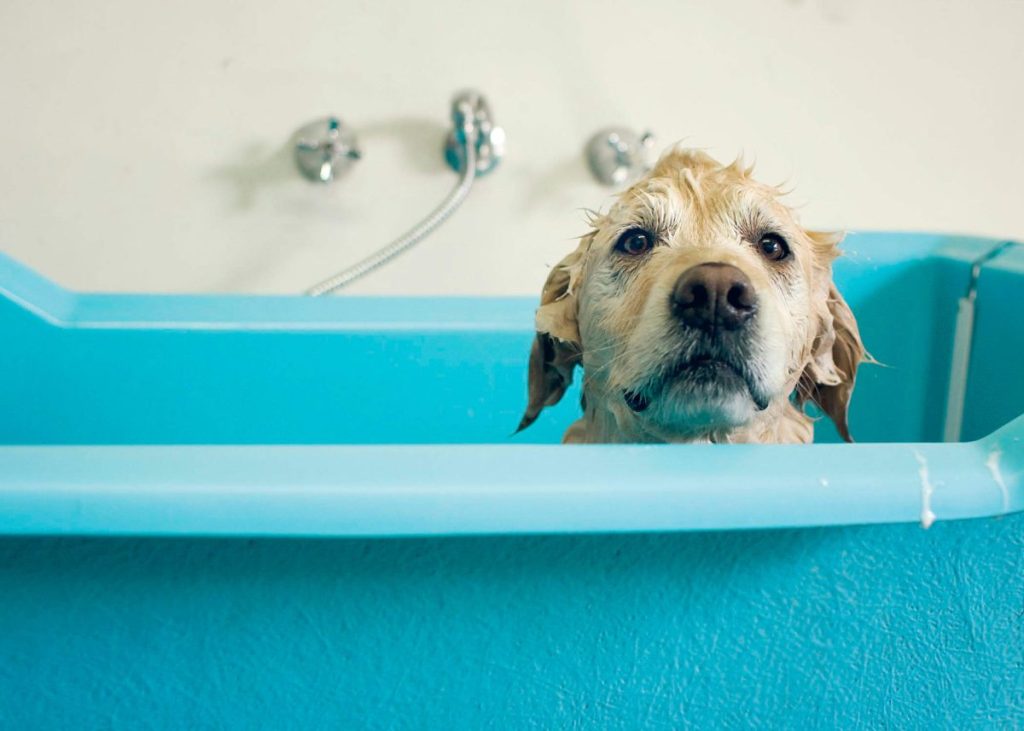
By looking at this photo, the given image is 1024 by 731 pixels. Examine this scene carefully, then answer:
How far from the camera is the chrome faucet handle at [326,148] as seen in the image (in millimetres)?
1731

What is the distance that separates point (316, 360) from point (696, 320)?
67 cm

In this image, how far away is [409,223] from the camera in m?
1.89

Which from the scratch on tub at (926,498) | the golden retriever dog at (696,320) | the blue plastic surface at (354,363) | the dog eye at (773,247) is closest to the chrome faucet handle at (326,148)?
the blue plastic surface at (354,363)

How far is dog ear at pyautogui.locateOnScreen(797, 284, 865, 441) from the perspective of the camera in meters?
1.07

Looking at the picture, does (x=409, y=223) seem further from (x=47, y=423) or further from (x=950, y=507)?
(x=950, y=507)

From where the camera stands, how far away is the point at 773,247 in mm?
1020

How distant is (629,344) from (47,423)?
0.90 m

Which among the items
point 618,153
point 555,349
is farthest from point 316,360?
point 618,153

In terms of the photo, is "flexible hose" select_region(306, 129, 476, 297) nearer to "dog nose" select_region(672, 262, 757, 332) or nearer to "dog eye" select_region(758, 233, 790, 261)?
"dog eye" select_region(758, 233, 790, 261)

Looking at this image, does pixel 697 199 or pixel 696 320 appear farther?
pixel 697 199

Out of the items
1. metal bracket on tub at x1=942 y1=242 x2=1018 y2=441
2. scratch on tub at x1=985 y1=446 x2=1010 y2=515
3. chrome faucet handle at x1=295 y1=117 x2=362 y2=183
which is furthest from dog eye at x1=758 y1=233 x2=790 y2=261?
chrome faucet handle at x1=295 y1=117 x2=362 y2=183

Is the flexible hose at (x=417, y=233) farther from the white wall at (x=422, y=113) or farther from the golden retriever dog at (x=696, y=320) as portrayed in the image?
the golden retriever dog at (x=696, y=320)

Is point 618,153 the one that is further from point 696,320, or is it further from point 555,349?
point 696,320

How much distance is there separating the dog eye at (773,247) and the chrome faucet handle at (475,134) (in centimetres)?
84
